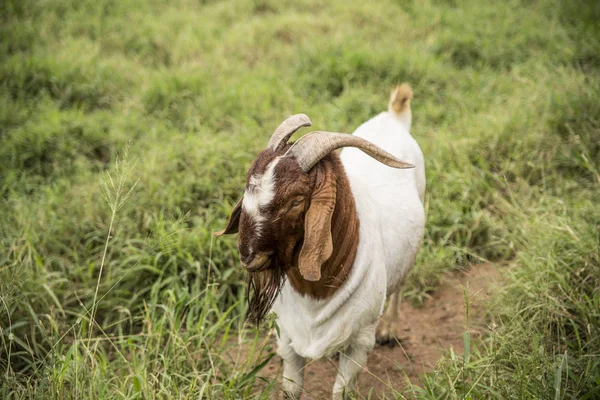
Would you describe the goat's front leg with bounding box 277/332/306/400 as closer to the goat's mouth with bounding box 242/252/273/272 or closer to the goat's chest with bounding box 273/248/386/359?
the goat's chest with bounding box 273/248/386/359

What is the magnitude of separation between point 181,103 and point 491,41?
3.70m

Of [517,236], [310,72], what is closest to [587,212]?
[517,236]

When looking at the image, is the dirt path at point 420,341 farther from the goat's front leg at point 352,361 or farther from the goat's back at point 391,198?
the goat's back at point 391,198

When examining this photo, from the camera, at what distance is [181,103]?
5438 mm

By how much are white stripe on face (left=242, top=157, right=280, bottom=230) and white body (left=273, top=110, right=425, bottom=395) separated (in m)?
0.53

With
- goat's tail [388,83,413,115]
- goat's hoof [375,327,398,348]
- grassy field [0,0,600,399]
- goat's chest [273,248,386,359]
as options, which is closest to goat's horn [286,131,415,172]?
goat's chest [273,248,386,359]

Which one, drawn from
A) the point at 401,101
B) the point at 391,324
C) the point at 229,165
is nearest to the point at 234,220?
the point at 391,324

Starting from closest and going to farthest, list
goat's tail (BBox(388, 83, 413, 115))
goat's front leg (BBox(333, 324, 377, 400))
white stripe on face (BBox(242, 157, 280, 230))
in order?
white stripe on face (BBox(242, 157, 280, 230))
goat's front leg (BBox(333, 324, 377, 400))
goat's tail (BBox(388, 83, 413, 115))

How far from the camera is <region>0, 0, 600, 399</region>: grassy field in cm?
275

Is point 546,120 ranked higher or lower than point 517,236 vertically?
higher

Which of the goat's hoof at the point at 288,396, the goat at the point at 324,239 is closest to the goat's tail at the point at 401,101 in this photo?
the goat at the point at 324,239

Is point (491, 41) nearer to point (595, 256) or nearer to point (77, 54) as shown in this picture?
point (595, 256)

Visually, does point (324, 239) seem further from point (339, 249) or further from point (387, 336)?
point (387, 336)

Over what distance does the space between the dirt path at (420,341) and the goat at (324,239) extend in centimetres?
42
